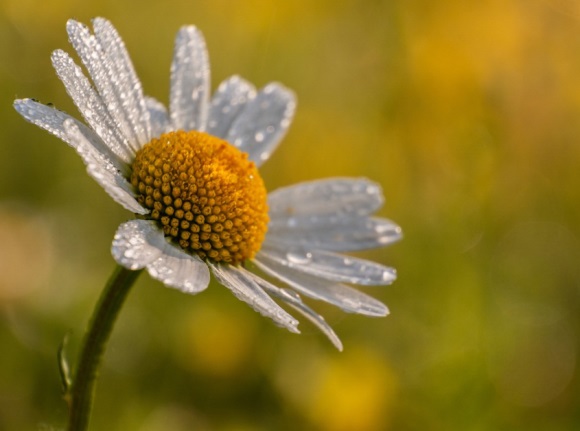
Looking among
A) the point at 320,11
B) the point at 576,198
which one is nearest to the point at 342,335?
the point at 576,198

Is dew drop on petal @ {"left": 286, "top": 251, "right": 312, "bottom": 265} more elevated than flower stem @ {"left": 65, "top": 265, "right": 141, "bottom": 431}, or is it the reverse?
flower stem @ {"left": 65, "top": 265, "right": 141, "bottom": 431}

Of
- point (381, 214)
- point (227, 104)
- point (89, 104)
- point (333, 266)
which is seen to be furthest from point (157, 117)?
point (381, 214)

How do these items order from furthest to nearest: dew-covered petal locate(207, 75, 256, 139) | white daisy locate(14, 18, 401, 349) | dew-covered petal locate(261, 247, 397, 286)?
dew-covered petal locate(207, 75, 256, 139)
dew-covered petal locate(261, 247, 397, 286)
white daisy locate(14, 18, 401, 349)

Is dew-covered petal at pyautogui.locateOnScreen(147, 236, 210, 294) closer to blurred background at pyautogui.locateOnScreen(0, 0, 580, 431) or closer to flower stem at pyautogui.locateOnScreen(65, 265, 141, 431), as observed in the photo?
flower stem at pyautogui.locateOnScreen(65, 265, 141, 431)

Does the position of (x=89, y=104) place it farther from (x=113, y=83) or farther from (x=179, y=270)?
(x=179, y=270)

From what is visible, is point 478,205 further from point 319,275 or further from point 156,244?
point 156,244

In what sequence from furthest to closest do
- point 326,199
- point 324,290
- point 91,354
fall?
point 326,199
point 324,290
point 91,354

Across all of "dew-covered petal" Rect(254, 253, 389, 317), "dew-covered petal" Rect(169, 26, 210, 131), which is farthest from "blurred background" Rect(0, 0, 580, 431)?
"dew-covered petal" Rect(169, 26, 210, 131)
